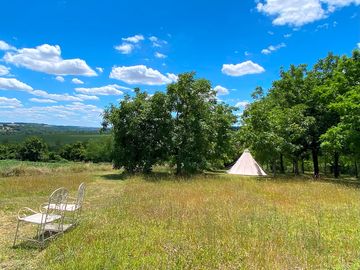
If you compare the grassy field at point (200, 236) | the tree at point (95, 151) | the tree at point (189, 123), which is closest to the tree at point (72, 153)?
the tree at point (95, 151)

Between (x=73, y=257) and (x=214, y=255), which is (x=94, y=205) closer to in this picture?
(x=73, y=257)

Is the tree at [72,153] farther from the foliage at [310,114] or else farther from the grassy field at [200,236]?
the grassy field at [200,236]

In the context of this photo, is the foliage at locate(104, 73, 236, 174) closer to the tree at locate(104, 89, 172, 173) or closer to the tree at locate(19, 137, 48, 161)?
the tree at locate(104, 89, 172, 173)

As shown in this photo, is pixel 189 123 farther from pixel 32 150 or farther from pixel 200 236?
pixel 32 150

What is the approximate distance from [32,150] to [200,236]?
77.3 metres

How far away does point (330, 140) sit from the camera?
2092 centimetres

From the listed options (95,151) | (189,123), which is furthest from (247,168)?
(95,151)

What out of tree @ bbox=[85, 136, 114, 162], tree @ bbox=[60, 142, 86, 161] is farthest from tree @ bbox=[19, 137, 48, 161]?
tree @ bbox=[85, 136, 114, 162]

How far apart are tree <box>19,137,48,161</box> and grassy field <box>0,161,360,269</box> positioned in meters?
70.5

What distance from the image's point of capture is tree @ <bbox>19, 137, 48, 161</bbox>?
7538 centimetres

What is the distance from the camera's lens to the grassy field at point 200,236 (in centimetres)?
498

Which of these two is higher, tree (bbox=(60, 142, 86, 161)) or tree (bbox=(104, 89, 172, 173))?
tree (bbox=(104, 89, 172, 173))

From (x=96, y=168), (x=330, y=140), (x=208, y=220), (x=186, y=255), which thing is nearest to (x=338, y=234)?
(x=208, y=220)

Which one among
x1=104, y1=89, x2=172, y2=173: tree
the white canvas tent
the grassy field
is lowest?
the white canvas tent
